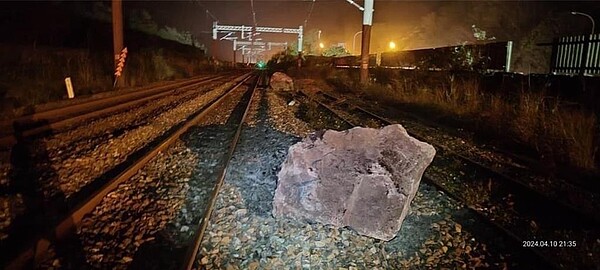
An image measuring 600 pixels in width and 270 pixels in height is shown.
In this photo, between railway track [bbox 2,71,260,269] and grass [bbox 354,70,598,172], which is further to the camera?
grass [bbox 354,70,598,172]

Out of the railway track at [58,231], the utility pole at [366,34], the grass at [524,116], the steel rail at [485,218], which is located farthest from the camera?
the utility pole at [366,34]

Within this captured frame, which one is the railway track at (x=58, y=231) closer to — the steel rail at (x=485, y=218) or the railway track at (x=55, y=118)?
the railway track at (x=55, y=118)

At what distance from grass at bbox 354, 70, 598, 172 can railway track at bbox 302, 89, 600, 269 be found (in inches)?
71.9

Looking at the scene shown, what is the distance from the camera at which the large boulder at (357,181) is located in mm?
4066

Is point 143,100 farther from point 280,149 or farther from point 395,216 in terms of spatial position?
point 395,216

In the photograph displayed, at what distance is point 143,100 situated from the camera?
14.5 meters

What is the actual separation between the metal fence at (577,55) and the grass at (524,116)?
1.42 meters

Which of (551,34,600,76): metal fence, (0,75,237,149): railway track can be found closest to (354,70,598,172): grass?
(551,34,600,76): metal fence

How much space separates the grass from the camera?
718cm

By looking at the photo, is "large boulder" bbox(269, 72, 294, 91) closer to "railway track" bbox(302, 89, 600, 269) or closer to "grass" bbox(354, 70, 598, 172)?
"grass" bbox(354, 70, 598, 172)

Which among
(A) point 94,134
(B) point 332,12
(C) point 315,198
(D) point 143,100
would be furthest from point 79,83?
(B) point 332,12

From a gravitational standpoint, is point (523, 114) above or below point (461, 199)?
above

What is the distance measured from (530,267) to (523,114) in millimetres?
6848

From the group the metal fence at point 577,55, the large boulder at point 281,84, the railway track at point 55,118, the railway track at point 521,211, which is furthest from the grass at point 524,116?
the railway track at point 55,118
